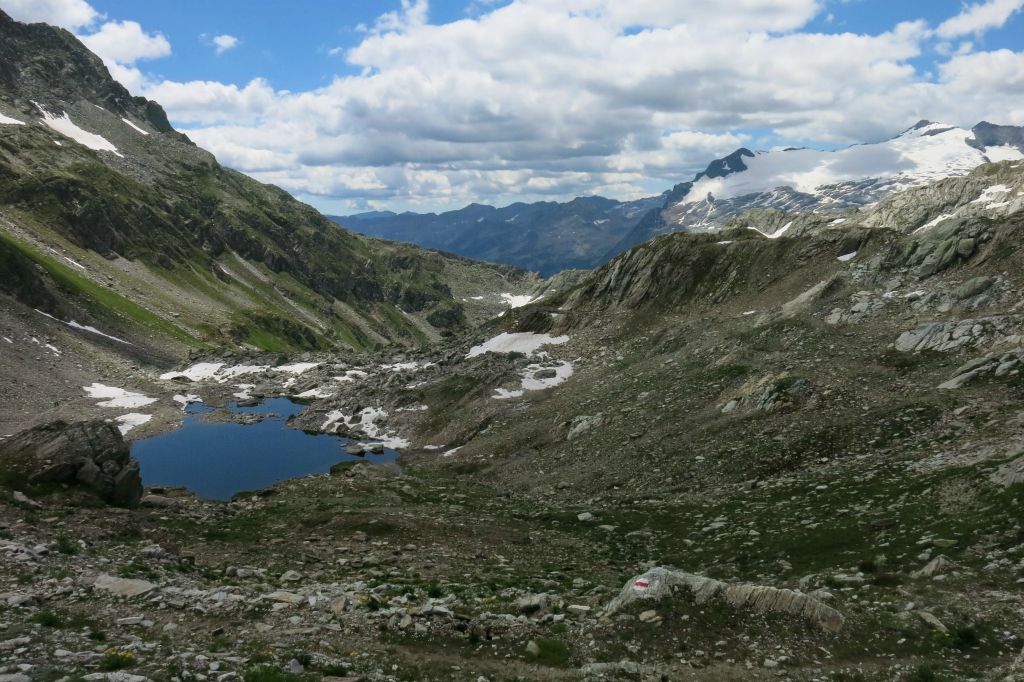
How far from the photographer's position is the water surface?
6756cm

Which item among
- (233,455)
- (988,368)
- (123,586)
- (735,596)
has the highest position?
(988,368)

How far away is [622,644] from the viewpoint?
19.0 metres

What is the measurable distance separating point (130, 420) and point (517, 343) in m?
54.1

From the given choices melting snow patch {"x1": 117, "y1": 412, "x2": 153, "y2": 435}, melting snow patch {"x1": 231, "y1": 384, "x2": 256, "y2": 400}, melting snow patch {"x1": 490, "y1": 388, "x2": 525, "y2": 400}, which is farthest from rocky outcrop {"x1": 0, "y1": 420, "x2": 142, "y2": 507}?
melting snow patch {"x1": 231, "y1": 384, "x2": 256, "y2": 400}

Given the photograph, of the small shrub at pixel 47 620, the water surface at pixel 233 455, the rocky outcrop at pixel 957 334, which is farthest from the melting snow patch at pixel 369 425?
the small shrub at pixel 47 620

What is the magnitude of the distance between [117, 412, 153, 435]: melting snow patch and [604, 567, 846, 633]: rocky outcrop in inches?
3289

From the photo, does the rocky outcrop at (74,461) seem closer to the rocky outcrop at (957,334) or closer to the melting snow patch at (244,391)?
the rocky outcrop at (957,334)

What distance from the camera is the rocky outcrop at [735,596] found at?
63.3 feet

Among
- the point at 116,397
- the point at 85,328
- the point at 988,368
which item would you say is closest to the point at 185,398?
the point at 116,397

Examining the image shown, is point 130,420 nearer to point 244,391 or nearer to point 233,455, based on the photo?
point 233,455

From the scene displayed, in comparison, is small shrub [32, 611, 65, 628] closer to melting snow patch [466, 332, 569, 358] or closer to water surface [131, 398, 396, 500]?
water surface [131, 398, 396, 500]

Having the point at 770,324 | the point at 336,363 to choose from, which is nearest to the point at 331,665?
the point at 770,324

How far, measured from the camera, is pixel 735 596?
802 inches

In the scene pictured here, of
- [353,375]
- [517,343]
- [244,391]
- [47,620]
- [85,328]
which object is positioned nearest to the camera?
[47,620]
